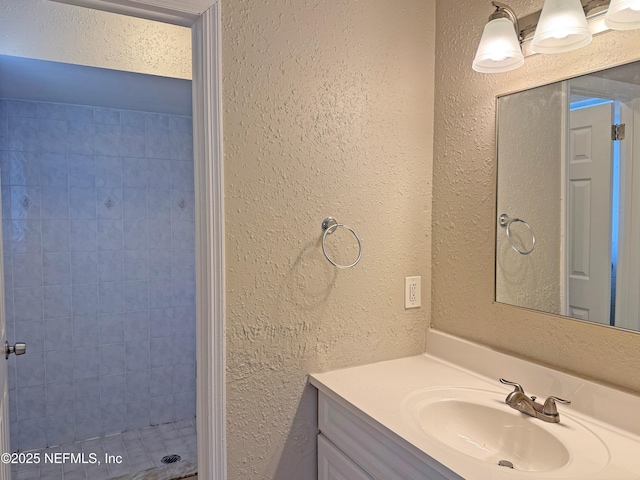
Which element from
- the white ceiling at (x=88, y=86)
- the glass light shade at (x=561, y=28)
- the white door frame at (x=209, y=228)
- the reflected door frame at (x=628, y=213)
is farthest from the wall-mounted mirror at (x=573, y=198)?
the white ceiling at (x=88, y=86)

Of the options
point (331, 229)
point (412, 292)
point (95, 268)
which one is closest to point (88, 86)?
point (95, 268)

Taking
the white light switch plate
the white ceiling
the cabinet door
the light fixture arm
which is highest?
the white ceiling

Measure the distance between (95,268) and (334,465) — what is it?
232cm

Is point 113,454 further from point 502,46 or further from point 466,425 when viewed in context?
point 502,46

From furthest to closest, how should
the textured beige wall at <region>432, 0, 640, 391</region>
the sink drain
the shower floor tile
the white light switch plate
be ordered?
the sink drain → the shower floor tile → the white light switch plate → the textured beige wall at <region>432, 0, 640, 391</region>

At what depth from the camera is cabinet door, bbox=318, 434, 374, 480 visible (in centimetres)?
135

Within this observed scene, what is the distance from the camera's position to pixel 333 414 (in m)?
1.47

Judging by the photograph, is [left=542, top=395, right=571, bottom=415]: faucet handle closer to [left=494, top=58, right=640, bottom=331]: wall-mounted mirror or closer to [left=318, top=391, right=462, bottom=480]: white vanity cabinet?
[left=494, top=58, right=640, bottom=331]: wall-mounted mirror

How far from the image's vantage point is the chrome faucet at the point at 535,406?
120cm

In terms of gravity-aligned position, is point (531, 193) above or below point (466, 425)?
above

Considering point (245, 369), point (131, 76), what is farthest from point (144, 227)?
point (245, 369)

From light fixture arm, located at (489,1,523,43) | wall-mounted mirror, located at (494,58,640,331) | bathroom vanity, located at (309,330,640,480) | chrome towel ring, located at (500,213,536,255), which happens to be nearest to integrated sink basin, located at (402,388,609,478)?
bathroom vanity, located at (309,330,640,480)

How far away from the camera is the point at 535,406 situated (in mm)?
1236

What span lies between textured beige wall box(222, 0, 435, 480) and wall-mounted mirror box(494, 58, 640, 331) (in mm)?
355
